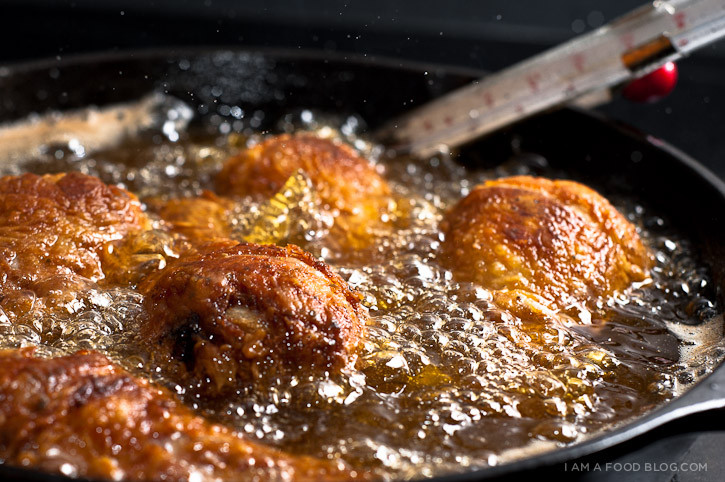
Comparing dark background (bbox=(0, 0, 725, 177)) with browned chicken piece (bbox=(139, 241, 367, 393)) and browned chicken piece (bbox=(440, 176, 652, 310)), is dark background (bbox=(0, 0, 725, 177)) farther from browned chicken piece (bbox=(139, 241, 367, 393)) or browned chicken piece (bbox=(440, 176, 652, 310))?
browned chicken piece (bbox=(139, 241, 367, 393))

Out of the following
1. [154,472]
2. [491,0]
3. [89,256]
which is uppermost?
[491,0]

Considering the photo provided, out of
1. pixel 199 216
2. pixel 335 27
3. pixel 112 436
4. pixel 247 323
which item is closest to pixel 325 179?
pixel 199 216

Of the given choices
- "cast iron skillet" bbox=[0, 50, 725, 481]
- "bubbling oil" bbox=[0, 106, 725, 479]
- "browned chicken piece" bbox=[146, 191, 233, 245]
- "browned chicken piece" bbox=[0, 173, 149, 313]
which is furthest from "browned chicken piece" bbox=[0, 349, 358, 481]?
"cast iron skillet" bbox=[0, 50, 725, 481]

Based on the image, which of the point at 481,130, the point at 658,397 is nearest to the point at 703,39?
the point at 481,130

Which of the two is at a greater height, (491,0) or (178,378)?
(491,0)

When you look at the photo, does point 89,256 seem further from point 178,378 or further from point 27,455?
point 27,455

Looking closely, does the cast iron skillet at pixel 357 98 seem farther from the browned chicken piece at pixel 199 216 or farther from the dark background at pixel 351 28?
the dark background at pixel 351 28
